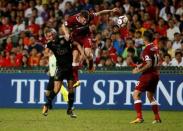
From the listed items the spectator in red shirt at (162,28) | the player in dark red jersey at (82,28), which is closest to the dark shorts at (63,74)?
the player in dark red jersey at (82,28)

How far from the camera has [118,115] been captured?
18.8 metres

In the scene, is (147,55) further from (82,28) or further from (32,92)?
(32,92)

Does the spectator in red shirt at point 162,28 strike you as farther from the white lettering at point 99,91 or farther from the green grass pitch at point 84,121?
the green grass pitch at point 84,121

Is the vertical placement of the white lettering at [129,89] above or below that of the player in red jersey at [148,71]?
below

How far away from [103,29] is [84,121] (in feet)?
26.2

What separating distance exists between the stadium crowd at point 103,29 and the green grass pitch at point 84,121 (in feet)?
7.99

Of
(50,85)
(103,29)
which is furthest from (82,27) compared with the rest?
(103,29)

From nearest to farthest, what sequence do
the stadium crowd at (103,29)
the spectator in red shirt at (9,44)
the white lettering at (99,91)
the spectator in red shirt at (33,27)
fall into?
the white lettering at (99,91)
the stadium crowd at (103,29)
the spectator in red shirt at (9,44)
the spectator in red shirt at (33,27)

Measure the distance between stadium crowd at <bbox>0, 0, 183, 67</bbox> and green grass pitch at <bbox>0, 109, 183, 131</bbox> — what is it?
7.99 ft

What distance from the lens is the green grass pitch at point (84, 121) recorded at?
14508 mm

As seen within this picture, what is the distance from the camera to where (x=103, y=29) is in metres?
23.9

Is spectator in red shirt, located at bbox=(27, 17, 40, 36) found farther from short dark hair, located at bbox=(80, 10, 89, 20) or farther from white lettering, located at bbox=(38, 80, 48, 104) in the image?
short dark hair, located at bbox=(80, 10, 89, 20)

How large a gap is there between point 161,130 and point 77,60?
15.1ft

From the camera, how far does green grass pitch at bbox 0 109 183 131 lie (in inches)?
571
